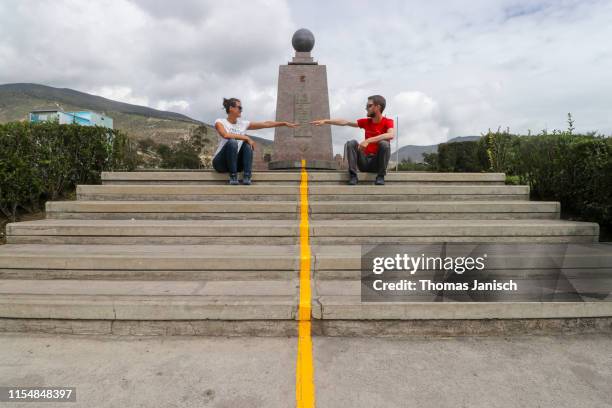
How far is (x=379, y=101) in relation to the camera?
20.5 ft

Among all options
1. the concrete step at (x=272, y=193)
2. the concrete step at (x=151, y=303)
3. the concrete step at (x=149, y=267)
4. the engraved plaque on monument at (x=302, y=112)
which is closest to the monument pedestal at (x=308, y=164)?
the engraved plaque on monument at (x=302, y=112)

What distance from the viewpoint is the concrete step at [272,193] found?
18.5 ft

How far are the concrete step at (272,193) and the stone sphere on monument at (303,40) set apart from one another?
21.9 ft

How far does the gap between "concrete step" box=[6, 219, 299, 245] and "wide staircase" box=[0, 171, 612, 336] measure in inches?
0.5

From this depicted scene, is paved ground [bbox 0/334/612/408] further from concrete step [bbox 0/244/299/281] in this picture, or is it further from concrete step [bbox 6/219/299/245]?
concrete step [bbox 6/219/299/245]

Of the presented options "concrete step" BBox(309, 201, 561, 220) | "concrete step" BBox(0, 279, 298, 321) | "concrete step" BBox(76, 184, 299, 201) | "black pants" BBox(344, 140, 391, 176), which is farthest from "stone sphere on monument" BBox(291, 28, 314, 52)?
"concrete step" BBox(0, 279, 298, 321)

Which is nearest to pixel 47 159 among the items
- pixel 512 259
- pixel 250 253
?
pixel 250 253

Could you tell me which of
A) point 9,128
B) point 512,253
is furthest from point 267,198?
point 9,128

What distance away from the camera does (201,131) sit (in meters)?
59.9

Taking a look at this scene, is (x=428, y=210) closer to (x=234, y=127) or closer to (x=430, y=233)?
(x=430, y=233)

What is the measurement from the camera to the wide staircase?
3045 mm

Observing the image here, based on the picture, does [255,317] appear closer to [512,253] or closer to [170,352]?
[170,352]

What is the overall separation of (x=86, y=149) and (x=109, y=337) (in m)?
4.72

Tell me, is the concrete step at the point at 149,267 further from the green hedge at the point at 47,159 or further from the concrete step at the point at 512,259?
the green hedge at the point at 47,159
